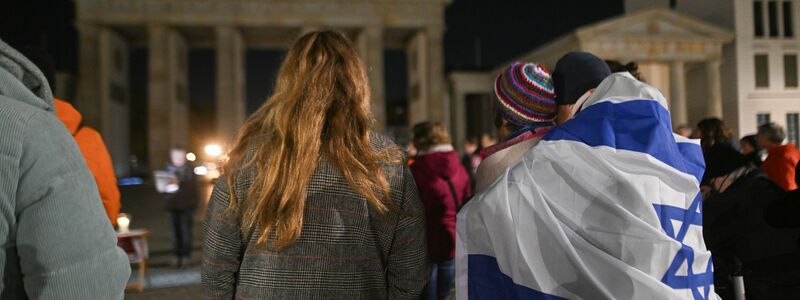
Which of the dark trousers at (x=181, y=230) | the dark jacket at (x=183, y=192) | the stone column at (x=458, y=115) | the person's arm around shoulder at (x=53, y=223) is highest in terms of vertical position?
the stone column at (x=458, y=115)

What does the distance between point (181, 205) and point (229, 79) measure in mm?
28858

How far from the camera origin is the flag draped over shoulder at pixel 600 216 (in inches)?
67.1

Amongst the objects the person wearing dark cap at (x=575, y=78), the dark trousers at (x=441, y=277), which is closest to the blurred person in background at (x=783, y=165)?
the dark trousers at (x=441, y=277)

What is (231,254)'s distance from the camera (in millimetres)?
2064

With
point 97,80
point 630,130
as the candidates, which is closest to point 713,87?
point 630,130

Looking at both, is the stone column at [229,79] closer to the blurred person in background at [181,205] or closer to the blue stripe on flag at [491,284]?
the blurred person in background at [181,205]

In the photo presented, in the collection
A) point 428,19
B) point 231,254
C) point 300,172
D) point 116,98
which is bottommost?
point 231,254

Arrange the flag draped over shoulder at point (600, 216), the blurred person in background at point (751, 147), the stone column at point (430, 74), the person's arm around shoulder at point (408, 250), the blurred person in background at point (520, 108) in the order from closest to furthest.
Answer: the flag draped over shoulder at point (600, 216)
the person's arm around shoulder at point (408, 250)
the blurred person in background at point (520, 108)
the blurred person in background at point (751, 147)
the stone column at point (430, 74)

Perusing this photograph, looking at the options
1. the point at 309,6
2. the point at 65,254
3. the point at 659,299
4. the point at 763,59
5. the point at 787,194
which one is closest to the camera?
the point at 65,254

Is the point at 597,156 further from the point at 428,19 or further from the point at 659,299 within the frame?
the point at 428,19

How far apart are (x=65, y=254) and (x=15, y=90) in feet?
1.26

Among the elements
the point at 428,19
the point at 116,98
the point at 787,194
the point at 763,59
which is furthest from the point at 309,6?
the point at 787,194

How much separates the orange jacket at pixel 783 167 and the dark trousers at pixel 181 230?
7772 mm

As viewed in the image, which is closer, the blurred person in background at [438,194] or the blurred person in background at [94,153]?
the blurred person in background at [94,153]
